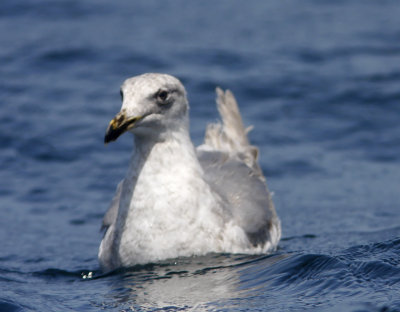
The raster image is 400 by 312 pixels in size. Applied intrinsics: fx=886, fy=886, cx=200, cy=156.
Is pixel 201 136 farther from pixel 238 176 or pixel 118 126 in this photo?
pixel 118 126

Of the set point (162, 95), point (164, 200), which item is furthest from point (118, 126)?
point (164, 200)

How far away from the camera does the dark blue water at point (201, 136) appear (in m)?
6.91

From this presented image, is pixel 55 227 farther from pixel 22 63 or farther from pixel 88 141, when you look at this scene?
pixel 22 63

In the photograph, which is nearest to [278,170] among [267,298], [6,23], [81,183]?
[81,183]

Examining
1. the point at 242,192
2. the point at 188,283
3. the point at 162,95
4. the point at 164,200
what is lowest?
the point at 188,283

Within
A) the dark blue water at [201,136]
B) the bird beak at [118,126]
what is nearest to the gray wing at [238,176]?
the dark blue water at [201,136]

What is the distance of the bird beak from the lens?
6684 millimetres

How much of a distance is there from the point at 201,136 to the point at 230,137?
6.62 feet

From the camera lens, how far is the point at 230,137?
998cm

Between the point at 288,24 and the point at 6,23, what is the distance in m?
5.00

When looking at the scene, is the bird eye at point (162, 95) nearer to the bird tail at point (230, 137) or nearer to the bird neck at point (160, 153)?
the bird neck at point (160, 153)

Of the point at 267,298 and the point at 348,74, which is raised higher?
the point at 348,74

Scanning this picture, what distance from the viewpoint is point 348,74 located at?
13641 mm

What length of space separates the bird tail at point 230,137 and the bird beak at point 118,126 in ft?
8.83
